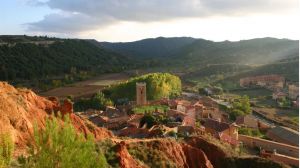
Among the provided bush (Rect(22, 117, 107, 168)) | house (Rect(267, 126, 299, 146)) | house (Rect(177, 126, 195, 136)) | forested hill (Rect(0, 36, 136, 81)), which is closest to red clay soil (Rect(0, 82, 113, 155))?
bush (Rect(22, 117, 107, 168))

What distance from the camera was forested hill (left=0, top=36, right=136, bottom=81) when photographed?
104 meters

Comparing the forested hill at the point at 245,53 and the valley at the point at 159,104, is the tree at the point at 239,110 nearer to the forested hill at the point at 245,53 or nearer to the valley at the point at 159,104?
the valley at the point at 159,104

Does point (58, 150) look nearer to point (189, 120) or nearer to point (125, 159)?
point (125, 159)

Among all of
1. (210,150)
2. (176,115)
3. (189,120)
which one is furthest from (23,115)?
(176,115)

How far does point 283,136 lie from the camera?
156 ft

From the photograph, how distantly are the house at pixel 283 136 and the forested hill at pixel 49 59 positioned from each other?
65650 millimetres

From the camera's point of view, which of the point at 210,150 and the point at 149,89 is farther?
the point at 149,89

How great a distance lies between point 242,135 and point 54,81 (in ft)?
212

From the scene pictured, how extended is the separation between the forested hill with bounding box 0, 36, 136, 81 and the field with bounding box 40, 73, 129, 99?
743cm

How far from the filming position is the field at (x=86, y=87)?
91000mm

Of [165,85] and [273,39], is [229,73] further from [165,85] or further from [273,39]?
[273,39]

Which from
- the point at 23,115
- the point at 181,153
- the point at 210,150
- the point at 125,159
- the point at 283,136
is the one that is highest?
the point at 23,115

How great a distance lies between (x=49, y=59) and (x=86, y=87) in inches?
956

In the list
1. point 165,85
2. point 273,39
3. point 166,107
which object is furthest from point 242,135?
point 273,39
